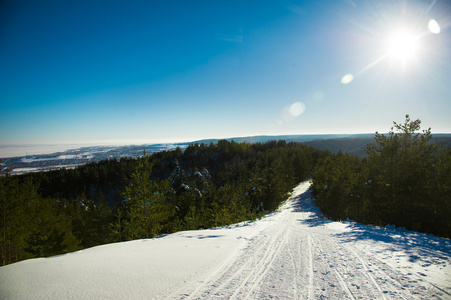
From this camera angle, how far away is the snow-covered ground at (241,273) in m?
3.22

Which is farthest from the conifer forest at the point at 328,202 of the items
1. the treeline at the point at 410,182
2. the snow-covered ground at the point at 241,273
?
the snow-covered ground at the point at 241,273

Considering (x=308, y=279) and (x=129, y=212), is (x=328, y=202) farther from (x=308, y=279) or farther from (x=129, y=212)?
(x=129, y=212)

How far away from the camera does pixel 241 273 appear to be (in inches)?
162

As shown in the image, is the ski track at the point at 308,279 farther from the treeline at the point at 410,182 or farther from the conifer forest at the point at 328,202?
the conifer forest at the point at 328,202

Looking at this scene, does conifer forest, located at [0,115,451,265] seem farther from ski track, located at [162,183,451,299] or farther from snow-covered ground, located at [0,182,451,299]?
ski track, located at [162,183,451,299]

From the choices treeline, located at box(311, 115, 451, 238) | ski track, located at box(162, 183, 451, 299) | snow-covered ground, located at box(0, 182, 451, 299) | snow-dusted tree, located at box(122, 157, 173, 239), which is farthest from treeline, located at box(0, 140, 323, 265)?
treeline, located at box(311, 115, 451, 238)

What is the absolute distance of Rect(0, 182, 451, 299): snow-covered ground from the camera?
3.22 meters

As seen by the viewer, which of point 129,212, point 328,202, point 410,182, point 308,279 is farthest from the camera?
point 328,202

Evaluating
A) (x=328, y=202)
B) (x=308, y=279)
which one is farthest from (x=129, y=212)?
(x=328, y=202)

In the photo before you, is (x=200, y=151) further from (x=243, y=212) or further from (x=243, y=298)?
(x=243, y=298)

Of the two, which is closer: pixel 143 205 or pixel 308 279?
pixel 308 279

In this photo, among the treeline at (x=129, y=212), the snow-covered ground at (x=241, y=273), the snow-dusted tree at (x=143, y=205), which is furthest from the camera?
the treeline at (x=129, y=212)

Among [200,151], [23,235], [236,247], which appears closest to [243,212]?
[236,247]

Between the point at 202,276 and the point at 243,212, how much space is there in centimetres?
1373
